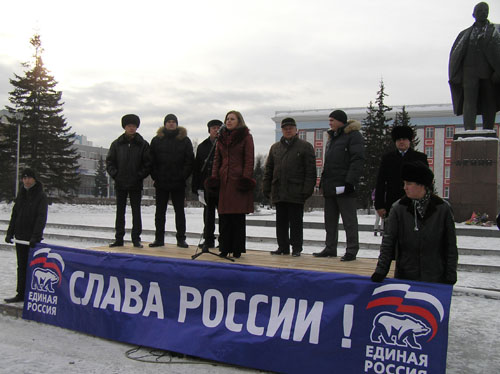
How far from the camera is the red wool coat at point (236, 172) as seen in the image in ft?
17.3

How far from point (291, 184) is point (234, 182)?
859mm

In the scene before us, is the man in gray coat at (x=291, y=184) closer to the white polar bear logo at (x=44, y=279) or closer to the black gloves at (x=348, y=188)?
the black gloves at (x=348, y=188)

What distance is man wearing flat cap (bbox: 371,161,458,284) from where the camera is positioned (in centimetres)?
351

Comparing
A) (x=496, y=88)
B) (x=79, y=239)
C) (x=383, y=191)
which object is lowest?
(x=79, y=239)

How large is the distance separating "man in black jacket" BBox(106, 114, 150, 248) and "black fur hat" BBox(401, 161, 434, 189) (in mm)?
4151

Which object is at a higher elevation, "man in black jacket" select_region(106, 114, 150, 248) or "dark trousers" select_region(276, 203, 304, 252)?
"man in black jacket" select_region(106, 114, 150, 248)

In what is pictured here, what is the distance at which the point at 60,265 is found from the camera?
524cm

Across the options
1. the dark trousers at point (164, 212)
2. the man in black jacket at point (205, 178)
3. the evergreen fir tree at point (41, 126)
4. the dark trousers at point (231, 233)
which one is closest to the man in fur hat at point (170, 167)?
the dark trousers at point (164, 212)

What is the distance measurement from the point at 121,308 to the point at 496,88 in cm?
976

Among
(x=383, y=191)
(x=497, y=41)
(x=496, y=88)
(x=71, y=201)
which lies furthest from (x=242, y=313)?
(x=71, y=201)

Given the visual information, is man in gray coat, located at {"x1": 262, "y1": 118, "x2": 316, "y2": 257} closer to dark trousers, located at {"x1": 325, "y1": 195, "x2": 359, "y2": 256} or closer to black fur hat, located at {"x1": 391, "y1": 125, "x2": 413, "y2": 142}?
dark trousers, located at {"x1": 325, "y1": 195, "x2": 359, "y2": 256}

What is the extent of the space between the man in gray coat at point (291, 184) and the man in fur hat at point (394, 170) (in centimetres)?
92

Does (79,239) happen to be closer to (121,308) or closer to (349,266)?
(121,308)

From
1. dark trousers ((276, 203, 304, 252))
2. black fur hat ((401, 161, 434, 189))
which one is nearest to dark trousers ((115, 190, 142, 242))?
dark trousers ((276, 203, 304, 252))
